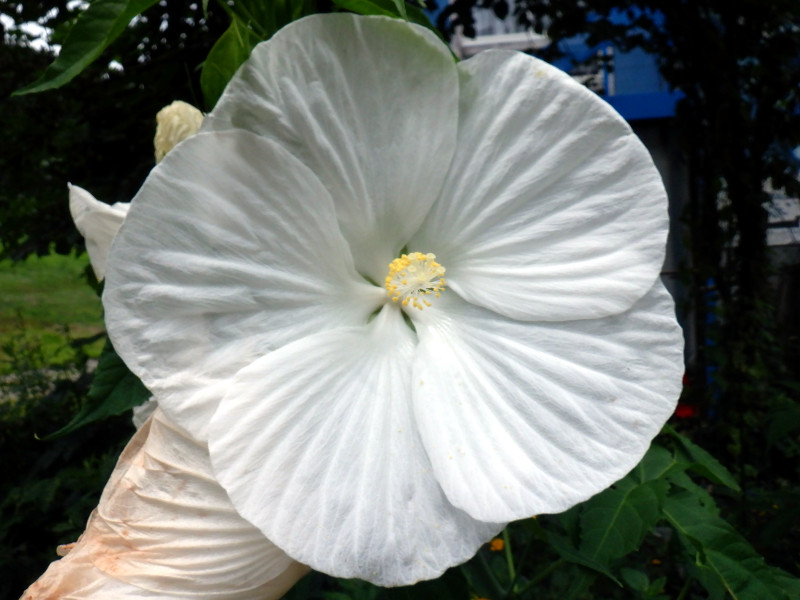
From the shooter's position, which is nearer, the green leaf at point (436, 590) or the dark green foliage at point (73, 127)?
the green leaf at point (436, 590)

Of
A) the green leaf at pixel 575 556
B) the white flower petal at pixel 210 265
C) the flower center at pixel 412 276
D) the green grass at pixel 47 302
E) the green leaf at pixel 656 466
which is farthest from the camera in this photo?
the green grass at pixel 47 302

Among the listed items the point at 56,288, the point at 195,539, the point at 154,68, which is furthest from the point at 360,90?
the point at 56,288

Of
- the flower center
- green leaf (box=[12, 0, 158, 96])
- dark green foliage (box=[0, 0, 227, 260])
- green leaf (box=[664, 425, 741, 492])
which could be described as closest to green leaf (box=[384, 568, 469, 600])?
the flower center

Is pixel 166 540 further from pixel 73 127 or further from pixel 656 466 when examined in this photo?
pixel 73 127

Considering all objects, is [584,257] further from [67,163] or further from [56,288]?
[56,288]

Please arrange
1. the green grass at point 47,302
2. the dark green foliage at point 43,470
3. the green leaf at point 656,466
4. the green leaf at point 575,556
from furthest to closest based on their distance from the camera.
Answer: the green grass at point 47,302
the dark green foliage at point 43,470
the green leaf at point 656,466
the green leaf at point 575,556

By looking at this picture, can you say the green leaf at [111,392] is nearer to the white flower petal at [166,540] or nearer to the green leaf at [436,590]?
the white flower petal at [166,540]

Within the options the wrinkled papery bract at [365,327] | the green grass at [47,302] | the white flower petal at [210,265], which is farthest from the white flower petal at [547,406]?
the green grass at [47,302]

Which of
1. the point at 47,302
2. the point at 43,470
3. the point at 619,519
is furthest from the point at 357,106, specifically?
the point at 47,302
